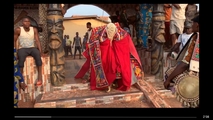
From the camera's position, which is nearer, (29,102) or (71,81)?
(29,102)

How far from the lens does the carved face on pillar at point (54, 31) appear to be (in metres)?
4.73

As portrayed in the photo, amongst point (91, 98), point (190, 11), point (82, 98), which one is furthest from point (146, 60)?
point (82, 98)

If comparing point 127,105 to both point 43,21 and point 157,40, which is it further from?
point 43,21

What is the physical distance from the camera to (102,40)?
4.95 m

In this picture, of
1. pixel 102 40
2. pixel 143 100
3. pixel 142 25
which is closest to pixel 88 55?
pixel 102 40

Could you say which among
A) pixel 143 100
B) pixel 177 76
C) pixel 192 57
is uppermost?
pixel 192 57

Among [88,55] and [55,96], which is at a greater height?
[88,55]

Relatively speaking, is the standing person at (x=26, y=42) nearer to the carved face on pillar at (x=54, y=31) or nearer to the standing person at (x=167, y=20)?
the carved face on pillar at (x=54, y=31)

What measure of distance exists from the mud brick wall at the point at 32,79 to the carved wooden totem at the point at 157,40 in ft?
10.4

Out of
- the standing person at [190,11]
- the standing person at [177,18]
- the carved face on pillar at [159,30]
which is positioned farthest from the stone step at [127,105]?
the standing person at [177,18]

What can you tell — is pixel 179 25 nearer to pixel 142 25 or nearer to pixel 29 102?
pixel 142 25

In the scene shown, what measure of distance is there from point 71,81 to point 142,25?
356 centimetres
